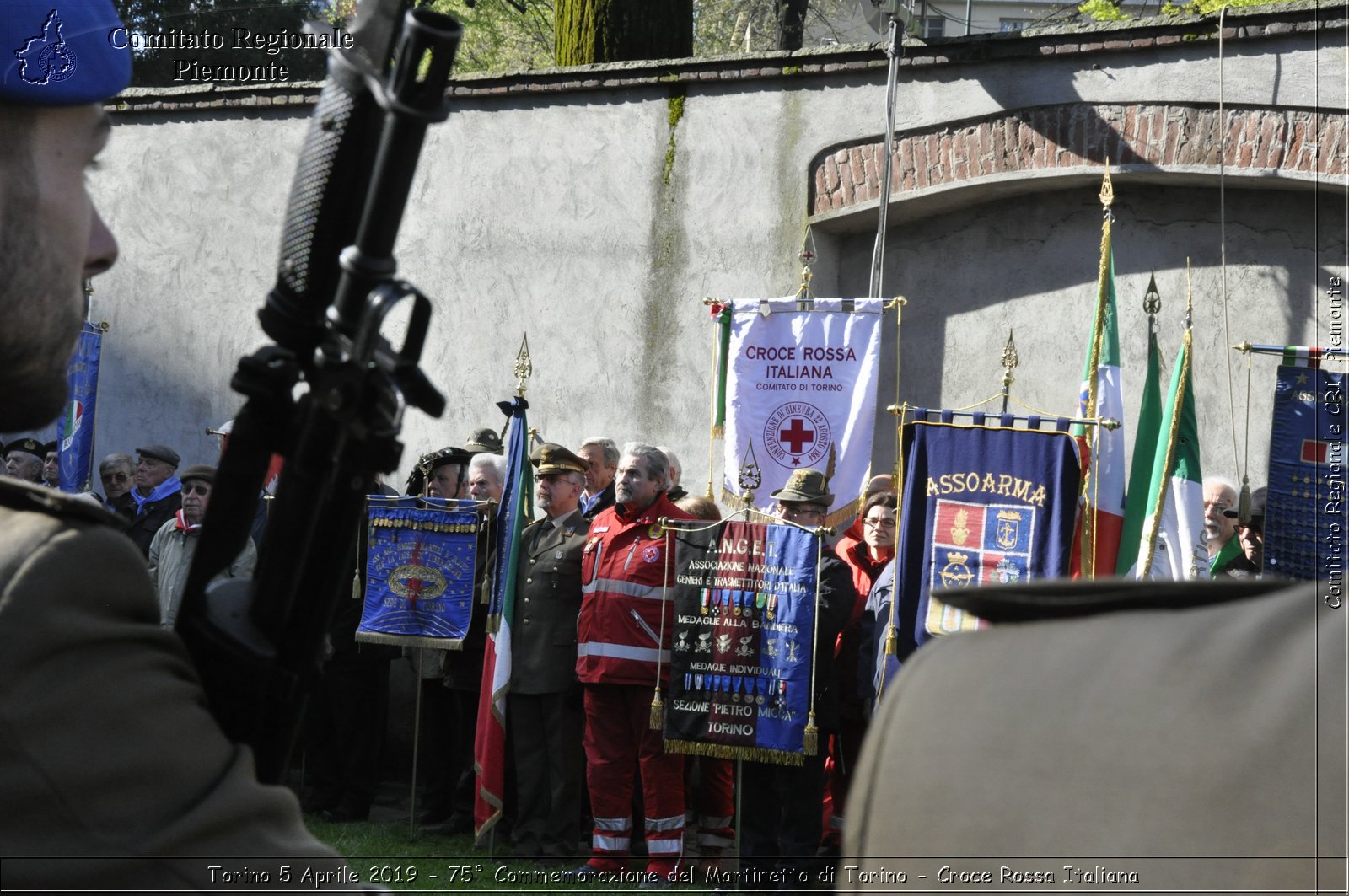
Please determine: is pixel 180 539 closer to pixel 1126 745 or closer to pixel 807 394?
pixel 807 394

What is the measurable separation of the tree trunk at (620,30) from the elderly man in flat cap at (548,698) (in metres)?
4.96

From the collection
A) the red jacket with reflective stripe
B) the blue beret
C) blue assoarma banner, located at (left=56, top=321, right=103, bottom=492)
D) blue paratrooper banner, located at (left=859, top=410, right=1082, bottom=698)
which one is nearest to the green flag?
blue paratrooper banner, located at (left=859, top=410, right=1082, bottom=698)

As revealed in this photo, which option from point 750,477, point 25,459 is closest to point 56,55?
point 750,477

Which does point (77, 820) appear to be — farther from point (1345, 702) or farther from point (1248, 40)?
point (1248, 40)

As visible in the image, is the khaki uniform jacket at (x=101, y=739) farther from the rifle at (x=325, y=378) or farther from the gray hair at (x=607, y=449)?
the gray hair at (x=607, y=449)

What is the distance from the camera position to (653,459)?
759 cm

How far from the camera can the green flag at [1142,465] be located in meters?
7.29

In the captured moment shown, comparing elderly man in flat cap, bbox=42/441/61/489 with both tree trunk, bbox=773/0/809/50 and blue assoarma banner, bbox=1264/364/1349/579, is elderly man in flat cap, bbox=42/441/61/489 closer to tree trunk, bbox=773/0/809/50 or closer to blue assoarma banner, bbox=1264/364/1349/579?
blue assoarma banner, bbox=1264/364/1349/579

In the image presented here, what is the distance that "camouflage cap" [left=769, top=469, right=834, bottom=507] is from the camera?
7598 millimetres

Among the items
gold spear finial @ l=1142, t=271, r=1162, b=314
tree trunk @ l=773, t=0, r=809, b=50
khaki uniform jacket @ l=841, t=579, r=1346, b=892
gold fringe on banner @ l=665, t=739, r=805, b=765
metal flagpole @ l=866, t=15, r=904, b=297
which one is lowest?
gold fringe on banner @ l=665, t=739, r=805, b=765

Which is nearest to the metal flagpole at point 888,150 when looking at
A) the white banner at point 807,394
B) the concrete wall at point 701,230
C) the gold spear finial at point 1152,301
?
the concrete wall at point 701,230

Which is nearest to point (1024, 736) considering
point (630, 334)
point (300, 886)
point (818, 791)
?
point (300, 886)

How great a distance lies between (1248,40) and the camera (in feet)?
27.5
